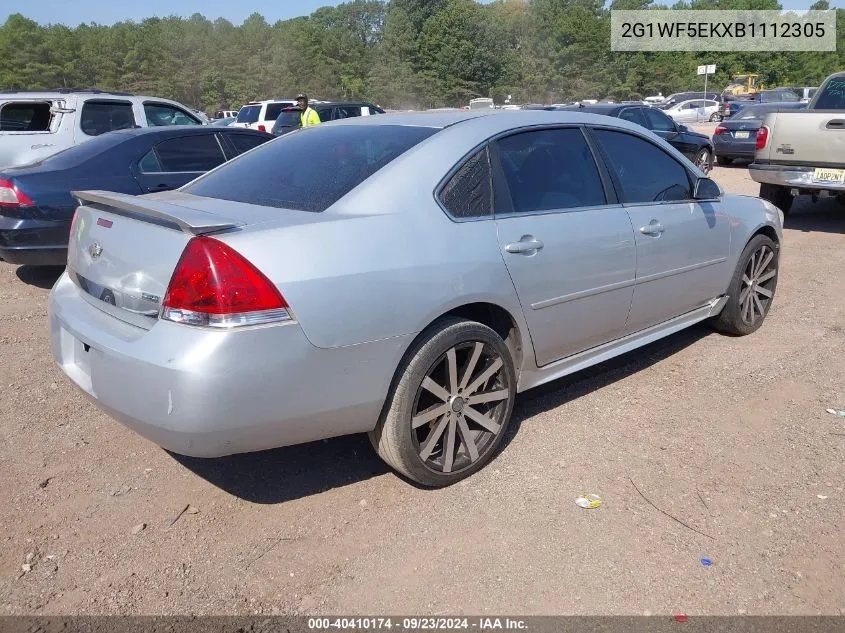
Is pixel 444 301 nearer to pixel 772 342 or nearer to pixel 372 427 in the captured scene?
pixel 372 427

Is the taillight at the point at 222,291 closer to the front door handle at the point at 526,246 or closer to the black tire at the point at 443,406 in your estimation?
the black tire at the point at 443,406

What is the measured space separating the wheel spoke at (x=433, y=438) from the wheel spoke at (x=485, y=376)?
17 centimetres

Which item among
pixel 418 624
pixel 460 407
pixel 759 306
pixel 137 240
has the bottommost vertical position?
pixel 418 624

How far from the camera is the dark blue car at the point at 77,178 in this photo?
6199 mm

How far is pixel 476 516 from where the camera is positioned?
3076 millimetres

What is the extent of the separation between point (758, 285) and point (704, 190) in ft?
3.97

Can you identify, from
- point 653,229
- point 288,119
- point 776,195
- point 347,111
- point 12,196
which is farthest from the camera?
point 347,111

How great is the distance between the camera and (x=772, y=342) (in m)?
5.17

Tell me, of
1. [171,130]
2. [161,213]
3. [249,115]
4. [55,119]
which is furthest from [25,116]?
[249,115]

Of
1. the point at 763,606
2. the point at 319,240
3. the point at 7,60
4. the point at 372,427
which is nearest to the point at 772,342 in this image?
the point at 763,606

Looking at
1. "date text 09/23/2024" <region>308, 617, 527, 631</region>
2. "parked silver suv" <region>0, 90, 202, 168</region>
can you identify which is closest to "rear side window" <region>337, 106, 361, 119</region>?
"parked silver suv" <region>0, 90, 202, 168</region>

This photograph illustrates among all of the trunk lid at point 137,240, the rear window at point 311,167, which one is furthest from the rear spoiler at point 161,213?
the rear window at point 311,167

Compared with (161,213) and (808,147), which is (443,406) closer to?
(161,213)

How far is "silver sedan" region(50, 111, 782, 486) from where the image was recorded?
262 centimetres
